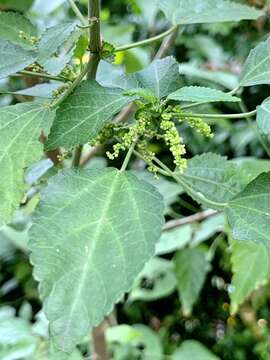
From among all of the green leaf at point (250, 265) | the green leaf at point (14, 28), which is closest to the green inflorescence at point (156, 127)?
the green leaf at point (14, 28)

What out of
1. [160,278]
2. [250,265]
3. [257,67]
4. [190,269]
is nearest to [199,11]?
[257,67]

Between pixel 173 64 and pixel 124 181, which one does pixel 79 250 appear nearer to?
pixel 124 181

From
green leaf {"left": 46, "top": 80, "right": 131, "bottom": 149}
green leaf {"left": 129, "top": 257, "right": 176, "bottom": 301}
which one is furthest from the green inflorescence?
green leaf {"left": 129, "top": 257, "right": 176, "bottom": 301}

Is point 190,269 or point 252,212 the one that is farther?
point 190,269

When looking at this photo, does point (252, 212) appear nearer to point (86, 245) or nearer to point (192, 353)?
point (86, 245)

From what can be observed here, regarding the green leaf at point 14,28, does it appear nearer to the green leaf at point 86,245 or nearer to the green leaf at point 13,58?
the green leaf at point 13,58
